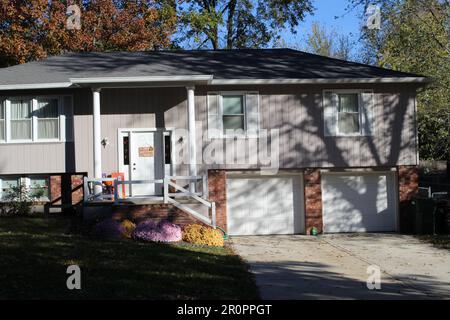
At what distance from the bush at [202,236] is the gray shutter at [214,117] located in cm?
384

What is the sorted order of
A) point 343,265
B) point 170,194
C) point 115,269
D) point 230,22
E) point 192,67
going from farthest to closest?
point 230,22, point 192,67, point 170,194, point 343,265, point 115,269

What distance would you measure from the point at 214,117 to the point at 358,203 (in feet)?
18.4

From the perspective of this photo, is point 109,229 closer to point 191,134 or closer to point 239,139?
point 191,134

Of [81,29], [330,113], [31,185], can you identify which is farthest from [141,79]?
[81,29]

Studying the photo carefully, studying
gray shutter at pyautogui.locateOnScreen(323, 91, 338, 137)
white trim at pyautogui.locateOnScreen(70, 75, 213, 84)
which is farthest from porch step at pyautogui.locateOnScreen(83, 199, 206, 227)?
gray shutter at pyautogui.locateOnScreen(323, 91, 338, 137)

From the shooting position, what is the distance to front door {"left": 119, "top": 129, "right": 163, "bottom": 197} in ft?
55.5

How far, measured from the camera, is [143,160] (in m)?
17.0

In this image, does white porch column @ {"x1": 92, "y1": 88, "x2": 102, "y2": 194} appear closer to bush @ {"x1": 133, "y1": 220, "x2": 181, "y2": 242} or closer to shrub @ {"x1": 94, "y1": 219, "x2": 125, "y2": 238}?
shrub @ {"x1": 94, "y1": 219, "x2": 125, "y2": 238}

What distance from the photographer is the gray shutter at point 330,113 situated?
17578 millimetres

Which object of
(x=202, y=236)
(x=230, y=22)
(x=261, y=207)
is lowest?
(x=202, y=236)

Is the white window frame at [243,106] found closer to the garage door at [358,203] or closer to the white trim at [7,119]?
the garage door at [358,203]

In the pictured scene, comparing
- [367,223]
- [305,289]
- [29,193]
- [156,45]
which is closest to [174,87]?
[29,193]

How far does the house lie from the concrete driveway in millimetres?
1288

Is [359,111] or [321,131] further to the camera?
[359,111]
